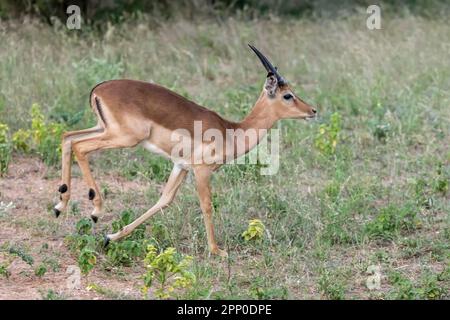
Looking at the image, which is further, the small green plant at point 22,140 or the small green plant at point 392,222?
the small green plant at point 22,140

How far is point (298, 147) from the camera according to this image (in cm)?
964

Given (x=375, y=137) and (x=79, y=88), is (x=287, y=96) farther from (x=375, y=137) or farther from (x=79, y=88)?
(x=79, y=88)

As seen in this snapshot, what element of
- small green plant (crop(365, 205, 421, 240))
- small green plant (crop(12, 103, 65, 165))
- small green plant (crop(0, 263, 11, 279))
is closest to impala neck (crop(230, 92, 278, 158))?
small green plant (crop(365, 205, 421, 240))

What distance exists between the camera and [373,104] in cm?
1080

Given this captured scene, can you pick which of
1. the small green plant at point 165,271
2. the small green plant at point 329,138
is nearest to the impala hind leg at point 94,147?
the small green plant at point 165,271

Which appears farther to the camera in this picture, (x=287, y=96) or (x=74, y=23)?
(x=74, y=23)

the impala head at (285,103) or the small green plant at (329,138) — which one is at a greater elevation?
the impala head at (285,103)

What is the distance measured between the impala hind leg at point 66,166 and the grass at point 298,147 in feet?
0.75

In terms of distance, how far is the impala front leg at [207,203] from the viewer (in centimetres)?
728

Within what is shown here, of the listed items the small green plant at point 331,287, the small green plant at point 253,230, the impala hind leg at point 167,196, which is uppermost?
the impala hind leg at point 167,196

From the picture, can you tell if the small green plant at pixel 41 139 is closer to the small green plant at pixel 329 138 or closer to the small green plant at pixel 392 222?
the small green plant at pixel 329 138

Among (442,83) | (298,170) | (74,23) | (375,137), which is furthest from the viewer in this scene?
(74,23)

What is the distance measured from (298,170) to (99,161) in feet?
5.63
